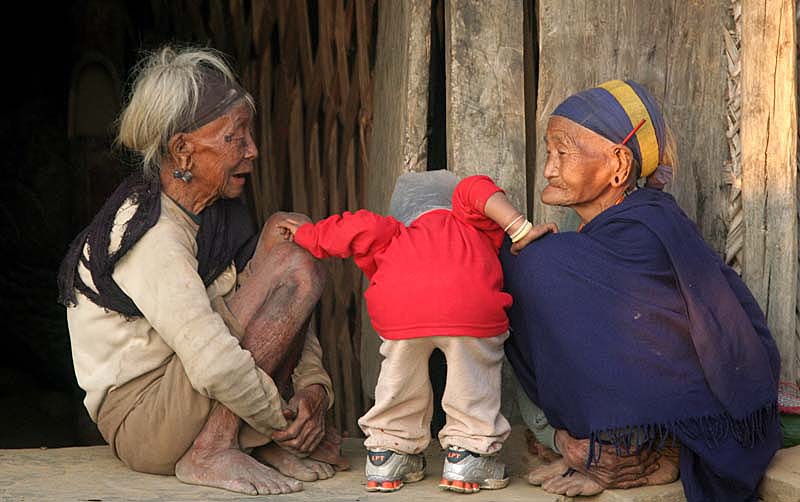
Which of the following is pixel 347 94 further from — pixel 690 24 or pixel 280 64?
pixel 690 24

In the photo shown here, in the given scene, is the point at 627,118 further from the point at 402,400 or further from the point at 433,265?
the point at 402,400

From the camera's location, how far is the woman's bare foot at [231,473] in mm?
3170

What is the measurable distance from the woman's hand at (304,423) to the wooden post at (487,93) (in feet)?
2.73

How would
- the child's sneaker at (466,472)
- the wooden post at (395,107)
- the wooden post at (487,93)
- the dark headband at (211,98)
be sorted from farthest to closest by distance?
1. the wooden post at (395,107)
2. the wooden post at (487,93)
3. the dark headband at (211,98)
4. the child's sneaker at (466,472)

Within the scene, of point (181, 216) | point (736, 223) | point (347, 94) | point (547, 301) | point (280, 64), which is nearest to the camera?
point (547, 301)

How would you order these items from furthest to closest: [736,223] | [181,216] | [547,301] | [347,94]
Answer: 1. [347,94]
2. [736,223]
3. [181,216]
4. [547,301]

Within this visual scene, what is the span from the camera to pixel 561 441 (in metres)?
3.20

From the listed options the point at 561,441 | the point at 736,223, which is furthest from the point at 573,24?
the point at 561,441

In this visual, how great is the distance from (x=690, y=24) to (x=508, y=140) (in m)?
0.67

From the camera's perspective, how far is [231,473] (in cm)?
320

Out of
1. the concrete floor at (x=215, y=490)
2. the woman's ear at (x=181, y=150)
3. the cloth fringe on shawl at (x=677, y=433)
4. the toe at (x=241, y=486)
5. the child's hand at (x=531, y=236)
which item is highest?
the woman's ear at (x=181, y=150)

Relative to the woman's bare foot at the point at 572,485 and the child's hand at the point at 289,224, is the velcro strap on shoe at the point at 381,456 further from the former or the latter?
the child's hand at the point at 289,224

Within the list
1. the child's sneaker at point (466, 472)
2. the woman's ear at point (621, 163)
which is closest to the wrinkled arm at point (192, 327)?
the child's sneaker at point (466, 472)

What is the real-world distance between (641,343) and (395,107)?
1.36m
